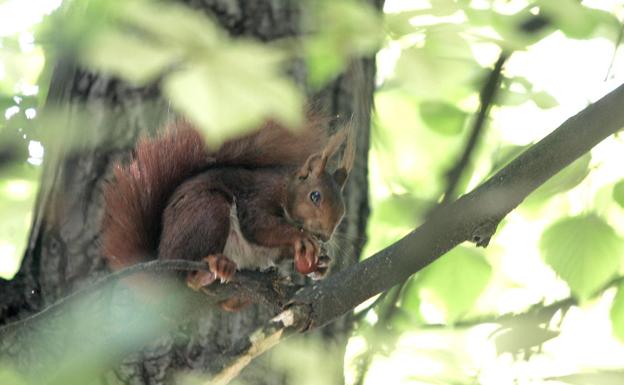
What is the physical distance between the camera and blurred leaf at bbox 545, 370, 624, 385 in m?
1.41

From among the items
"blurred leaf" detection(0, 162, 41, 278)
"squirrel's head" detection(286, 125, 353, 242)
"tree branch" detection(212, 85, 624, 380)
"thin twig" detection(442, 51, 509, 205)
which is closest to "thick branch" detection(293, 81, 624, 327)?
"tree branch" detection(212, 85, 624, 380)

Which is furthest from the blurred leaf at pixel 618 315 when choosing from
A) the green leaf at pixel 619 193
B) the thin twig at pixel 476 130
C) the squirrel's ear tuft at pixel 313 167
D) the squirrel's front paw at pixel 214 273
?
the squirrel's front paw at pixel 214 273

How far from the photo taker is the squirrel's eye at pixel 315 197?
166 centimetres

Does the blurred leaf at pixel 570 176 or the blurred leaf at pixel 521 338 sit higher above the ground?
the blurred leaf at pixel 570 176

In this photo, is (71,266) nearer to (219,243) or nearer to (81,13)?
(219,243)

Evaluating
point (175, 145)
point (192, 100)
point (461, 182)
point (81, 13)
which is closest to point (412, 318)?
point (461, 182)

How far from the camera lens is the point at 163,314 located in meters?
1.34

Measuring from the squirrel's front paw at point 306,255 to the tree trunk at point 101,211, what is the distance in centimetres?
19

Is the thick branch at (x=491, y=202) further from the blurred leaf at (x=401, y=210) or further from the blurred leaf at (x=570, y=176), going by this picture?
the blurred leaf at (x=401, y=210)

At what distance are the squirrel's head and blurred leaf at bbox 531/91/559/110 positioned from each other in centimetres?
41

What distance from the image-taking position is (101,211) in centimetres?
168

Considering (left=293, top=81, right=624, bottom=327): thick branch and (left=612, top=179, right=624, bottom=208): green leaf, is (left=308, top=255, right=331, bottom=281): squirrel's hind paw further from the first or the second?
(left=612, top=179, right=624, bottom=208): green leaf

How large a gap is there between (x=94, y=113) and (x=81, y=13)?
47 centimetres

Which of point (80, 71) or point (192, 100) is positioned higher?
point (80, 71)
